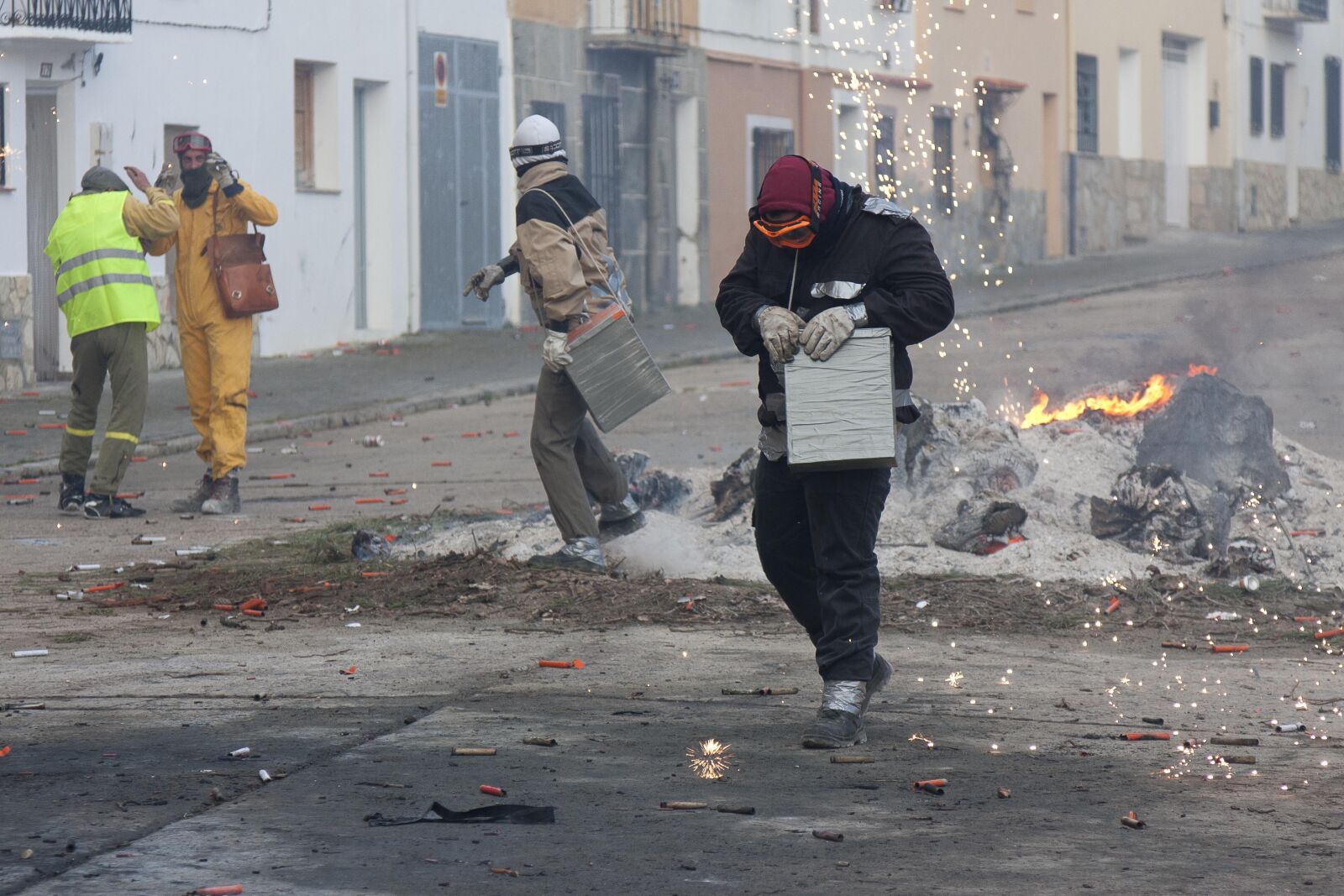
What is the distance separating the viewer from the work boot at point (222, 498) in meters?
11.4

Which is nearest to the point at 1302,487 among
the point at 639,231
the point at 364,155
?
the point at 364,155

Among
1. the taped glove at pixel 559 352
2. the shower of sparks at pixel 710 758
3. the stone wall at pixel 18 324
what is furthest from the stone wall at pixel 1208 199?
the shower of sparks at pixel 710 758

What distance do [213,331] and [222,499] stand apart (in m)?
0.90

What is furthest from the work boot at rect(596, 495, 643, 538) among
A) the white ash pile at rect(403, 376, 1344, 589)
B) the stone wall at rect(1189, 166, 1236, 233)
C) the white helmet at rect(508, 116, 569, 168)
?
the stone wall at rect(1189, 166, 1236, 233)

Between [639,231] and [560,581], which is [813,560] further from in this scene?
[639,231]

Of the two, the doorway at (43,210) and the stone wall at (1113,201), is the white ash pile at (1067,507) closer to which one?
the doorway at (43,210)

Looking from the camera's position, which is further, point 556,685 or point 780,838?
point 556,685

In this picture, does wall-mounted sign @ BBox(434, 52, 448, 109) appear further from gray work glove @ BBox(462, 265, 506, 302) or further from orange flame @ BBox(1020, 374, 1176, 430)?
gray work glove @ BBox(462, 265, 506, 302)

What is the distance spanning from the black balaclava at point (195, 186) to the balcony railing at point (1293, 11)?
37.4 metres

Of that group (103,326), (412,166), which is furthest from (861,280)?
(412,166)

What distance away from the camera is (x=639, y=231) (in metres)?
29.0

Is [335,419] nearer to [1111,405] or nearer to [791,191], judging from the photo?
[1111,405]

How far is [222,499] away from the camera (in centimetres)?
1144

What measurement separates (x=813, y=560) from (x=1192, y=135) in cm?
3842
